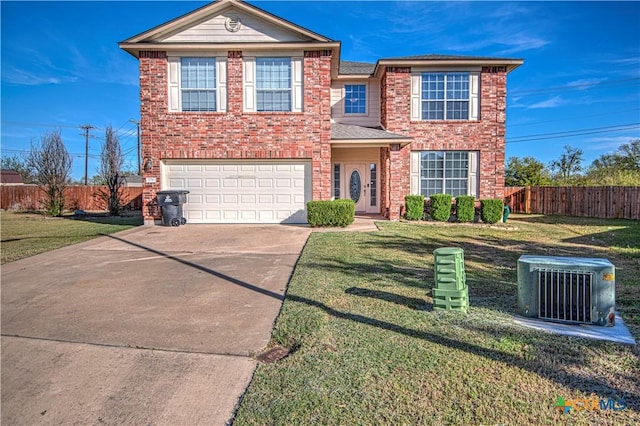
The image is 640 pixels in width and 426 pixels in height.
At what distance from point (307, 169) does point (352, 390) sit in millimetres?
11136

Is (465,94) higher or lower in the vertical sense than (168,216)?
higher

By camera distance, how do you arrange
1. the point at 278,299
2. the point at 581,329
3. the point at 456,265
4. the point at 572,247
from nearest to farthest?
the point at 581,329 < the point at 456,265 < the point at 278,299 < the point at 572,247

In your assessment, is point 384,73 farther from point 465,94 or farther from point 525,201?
point 525,201

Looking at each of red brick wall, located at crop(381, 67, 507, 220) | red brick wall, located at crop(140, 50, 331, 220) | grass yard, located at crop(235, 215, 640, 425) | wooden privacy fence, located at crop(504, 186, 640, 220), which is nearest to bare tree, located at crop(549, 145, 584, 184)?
wooden privacy fence, located at crop(504, 186, 640, 220)

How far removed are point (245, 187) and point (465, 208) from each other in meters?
8.54

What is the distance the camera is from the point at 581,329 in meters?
3.84

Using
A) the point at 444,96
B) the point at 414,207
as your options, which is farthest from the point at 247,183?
the point at 444,96

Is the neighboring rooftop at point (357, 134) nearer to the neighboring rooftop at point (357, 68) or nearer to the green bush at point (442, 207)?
the green bush at point (442, 207)

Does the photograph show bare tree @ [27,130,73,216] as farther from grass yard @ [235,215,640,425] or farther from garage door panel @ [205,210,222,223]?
grass yard @ [235,215,640,425]

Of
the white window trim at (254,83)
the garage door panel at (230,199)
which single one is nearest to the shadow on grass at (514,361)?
the garage door panel at (230,199)

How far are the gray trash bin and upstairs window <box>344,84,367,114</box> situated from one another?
833 centimetres

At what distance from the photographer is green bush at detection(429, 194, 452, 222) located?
14.5 meters

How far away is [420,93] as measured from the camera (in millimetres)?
15375

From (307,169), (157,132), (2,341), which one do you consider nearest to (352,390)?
(2,341)
